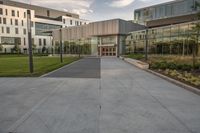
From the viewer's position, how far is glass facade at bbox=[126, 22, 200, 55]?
2756 centimetres

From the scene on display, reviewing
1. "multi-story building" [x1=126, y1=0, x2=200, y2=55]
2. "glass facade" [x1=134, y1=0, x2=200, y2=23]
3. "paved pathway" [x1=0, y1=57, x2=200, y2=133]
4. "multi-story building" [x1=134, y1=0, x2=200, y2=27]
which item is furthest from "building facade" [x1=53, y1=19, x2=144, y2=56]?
"paved pathway" [x1=0, y1=57, x2=200, y2=133]

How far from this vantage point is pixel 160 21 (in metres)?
57.0

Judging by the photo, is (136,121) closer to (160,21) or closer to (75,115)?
(75,115)

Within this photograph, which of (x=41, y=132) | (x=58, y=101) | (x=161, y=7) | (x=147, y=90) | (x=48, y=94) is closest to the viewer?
(x=41, y=132)

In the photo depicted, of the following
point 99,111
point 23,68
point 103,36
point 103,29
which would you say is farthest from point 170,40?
point 99,111

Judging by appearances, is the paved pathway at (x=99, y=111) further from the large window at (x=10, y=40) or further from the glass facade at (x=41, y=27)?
the glass facade at (x=41, y=27)

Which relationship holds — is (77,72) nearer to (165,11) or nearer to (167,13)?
(167,13)

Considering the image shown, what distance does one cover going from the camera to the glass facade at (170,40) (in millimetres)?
27556

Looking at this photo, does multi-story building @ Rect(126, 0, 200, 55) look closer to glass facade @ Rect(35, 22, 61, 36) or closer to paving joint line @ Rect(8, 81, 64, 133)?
paving joint line @ Rect(8, 81, 64, 133)

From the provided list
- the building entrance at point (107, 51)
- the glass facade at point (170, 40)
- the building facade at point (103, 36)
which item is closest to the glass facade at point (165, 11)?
the building facade at point (103, 36)

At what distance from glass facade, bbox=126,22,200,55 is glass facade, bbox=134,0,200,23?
44.3ft

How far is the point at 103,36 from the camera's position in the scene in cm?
5447

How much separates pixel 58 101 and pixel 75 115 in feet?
5.93

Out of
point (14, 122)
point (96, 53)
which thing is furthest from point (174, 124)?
point (96, 53)
